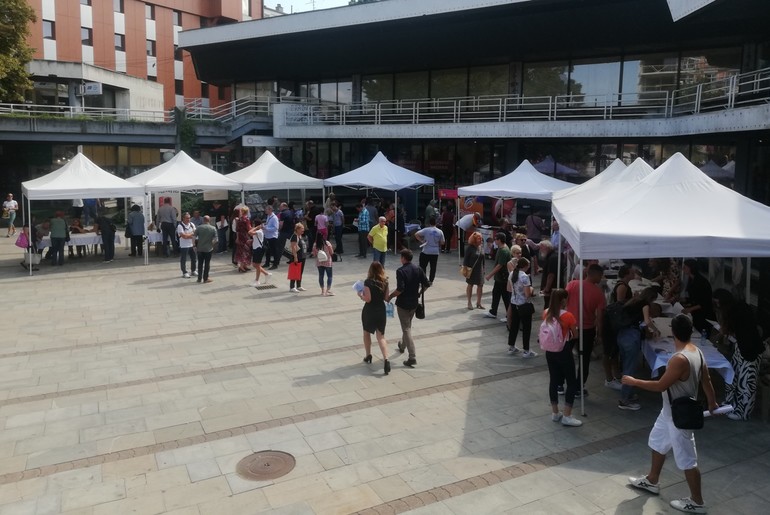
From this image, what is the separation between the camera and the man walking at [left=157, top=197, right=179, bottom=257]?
18797mm

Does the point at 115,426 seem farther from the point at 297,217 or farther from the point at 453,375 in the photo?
the point at 297,217

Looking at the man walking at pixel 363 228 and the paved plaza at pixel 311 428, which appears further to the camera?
the man walking at pixel 363 228

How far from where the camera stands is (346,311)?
12570 millimetres

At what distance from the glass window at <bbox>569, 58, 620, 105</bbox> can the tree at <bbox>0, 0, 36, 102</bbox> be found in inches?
994

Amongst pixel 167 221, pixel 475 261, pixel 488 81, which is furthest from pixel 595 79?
pixel 167 221

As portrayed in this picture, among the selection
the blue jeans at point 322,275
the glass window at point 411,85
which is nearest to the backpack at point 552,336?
the blue jeans at point 322,275

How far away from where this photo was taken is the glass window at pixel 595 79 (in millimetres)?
23359

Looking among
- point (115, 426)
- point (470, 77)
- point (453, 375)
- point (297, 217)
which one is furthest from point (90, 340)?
point (470, 77)

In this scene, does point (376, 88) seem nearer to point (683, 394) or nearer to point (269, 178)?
point (269, 178)

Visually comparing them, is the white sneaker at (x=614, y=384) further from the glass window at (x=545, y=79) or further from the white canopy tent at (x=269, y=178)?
the glass window at (x=545, y=79)

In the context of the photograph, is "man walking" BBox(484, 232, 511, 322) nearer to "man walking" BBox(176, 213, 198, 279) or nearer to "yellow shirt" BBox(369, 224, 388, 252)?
"yellow shirt" BBox(369, 224, 388, 252)

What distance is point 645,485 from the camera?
586 cm

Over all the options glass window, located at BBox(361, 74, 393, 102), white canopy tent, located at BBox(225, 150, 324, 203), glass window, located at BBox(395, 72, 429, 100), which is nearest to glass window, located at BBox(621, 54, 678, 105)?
glass window, located at BBox(395, 72, 429, 100)

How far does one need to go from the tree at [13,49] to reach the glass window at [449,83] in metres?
19.7
